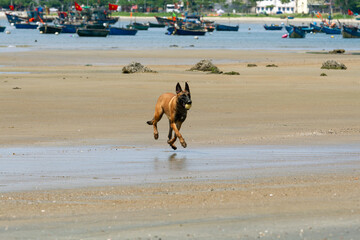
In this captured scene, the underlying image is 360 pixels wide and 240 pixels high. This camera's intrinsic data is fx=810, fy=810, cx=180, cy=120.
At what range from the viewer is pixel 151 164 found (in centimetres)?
1098

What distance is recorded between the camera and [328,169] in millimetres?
10297

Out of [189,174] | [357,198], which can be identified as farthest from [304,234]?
[189,174]

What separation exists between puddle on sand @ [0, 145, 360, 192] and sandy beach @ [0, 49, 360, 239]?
10 cm

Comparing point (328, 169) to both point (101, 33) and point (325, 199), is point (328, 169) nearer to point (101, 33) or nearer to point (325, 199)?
point (325, 199)

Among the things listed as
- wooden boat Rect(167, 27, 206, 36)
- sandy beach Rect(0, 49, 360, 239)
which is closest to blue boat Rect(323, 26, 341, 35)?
wooden boat Rect(167, 27, 206, 36)

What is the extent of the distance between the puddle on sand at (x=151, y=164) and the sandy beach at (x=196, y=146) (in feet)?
0.33

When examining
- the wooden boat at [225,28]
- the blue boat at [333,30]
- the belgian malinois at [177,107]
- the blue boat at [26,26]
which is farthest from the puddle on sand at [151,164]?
the wooden boat at [225,28]

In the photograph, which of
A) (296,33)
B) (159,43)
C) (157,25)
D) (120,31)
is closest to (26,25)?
(157,25)

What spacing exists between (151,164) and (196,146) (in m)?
2.21

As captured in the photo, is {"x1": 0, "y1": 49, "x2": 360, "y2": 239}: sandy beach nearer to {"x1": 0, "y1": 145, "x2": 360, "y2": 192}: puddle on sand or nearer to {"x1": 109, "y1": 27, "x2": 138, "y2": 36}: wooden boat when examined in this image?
{"x1": 0, "y1": 145, "x2": 360, "y2": 192}: puddle on sand

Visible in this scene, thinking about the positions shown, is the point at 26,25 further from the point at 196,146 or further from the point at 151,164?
the point at 151,164

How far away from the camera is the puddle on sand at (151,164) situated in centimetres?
962

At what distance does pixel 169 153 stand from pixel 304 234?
18.9 ft

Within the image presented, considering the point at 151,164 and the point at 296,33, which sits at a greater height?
the point at 151,164
